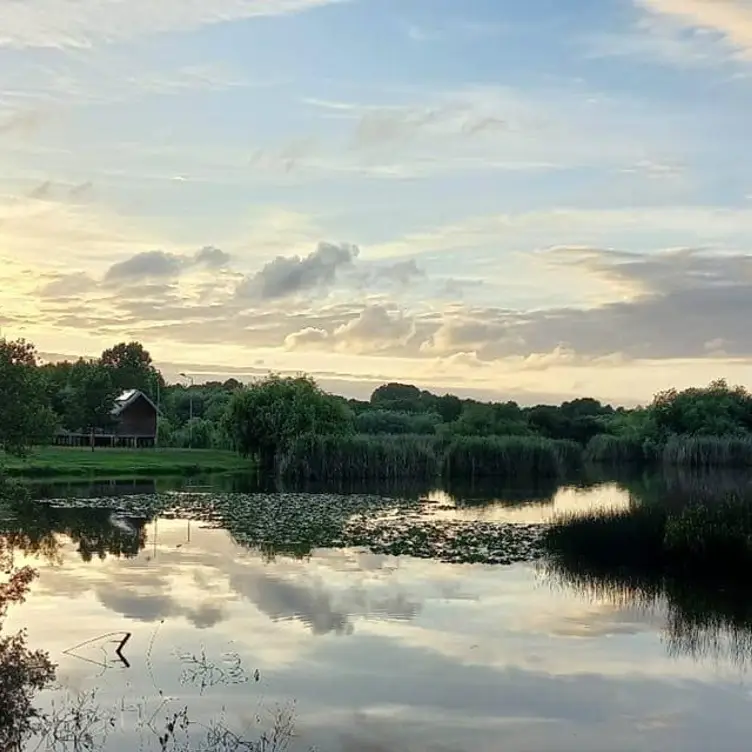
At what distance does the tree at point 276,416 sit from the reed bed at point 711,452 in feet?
74.9

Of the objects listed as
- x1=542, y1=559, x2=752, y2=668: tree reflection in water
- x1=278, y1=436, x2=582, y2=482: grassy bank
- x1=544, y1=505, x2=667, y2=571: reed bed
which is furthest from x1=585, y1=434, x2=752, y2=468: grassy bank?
x1=542, y1=559, x2=752, y2=668: tree reflection in water

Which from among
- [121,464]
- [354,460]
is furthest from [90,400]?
[354,460]

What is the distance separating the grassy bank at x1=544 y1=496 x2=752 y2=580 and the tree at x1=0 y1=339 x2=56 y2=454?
480 inches

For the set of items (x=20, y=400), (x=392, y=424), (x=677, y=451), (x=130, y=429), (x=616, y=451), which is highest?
(x=20, y=400)

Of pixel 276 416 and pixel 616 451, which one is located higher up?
pixel 276 416

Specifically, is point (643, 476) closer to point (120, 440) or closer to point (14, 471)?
point (14, 471)

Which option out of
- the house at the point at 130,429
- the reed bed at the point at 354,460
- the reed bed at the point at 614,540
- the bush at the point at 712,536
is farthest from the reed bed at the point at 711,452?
the bush at the point at 712,536

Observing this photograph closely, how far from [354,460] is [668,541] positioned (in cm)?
3374

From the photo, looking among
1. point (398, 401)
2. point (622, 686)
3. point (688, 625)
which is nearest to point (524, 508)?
point (688, 625)

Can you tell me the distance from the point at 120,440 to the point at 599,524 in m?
67.7

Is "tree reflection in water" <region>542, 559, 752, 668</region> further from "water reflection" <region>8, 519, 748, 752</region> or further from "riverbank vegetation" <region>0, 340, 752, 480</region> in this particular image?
"riverbank vegetation" <region>0, 340, 752, 480</region>

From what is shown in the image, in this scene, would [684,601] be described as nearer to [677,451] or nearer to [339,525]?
[339,525]

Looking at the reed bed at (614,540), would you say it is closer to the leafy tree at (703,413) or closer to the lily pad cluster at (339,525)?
the lily pad cluster at (339,525)

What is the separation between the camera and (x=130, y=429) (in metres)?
86.0
